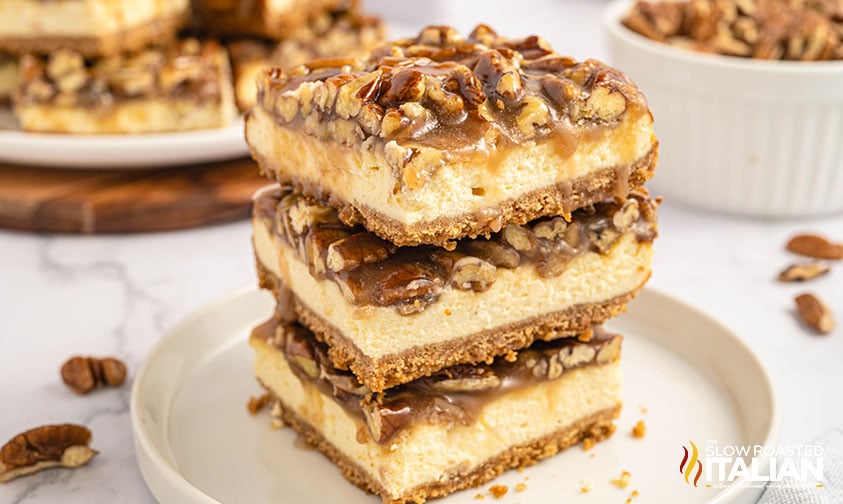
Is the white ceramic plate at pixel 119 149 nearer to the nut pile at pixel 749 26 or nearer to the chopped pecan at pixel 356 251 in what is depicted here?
the nut pile at pixel 749 26

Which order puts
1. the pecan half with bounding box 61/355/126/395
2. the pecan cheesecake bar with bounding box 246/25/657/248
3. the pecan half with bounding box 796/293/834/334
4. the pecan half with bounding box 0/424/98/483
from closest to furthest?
the pecan cheesecake bar with bounding box 246/25/657/248
the pecan half with bounding box 0/424/98/483
the pecan half with bounding box 61/355/126/395
the pecan half with bounding box 796/293/834/334

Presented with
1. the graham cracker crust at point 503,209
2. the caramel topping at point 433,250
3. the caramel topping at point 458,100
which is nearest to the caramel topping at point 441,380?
the caramel topping at point 433,250

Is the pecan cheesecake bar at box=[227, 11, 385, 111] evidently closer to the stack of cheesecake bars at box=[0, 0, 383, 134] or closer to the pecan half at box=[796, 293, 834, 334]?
the stack of cheesecake bars at box=[0, 0, 383, 134]

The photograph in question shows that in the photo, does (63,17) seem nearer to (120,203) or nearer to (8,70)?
(8,70)

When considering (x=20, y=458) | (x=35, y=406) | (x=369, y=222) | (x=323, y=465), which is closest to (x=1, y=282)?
(x=35, y=406)

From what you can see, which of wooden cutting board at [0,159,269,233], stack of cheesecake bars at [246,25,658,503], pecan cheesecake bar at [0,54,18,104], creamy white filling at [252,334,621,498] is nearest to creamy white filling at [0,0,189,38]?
pecan cheesecake bar at [0,54,18,104]
